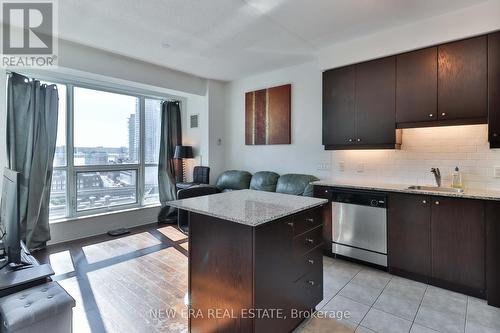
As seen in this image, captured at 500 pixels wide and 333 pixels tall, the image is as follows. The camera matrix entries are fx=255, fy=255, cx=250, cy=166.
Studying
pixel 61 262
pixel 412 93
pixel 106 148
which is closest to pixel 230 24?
pixel 412 93

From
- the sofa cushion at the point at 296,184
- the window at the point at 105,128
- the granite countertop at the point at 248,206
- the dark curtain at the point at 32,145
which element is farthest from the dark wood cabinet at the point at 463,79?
the dark curtain at the point at 32,145

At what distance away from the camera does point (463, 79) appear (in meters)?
2.62

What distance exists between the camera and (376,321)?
6.84 feet

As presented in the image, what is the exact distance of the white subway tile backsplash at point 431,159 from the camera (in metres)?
2.75

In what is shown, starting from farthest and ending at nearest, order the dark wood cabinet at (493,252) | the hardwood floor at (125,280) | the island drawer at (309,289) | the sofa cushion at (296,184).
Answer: the sofa cushion at (296,184) < the dark wood cabinet at (493,252) < the hardwood floor at (125,280) < the island drawer at (309,289)

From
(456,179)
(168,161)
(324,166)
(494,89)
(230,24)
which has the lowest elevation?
(456,179)

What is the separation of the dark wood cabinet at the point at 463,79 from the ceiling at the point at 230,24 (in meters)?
0.42

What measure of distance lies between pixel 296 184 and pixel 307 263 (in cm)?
202

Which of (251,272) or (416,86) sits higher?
(416,86)

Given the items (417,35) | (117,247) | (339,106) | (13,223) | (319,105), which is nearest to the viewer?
(13,223)

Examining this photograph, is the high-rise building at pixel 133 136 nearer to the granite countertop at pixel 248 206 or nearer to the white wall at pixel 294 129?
the white wall at pixel 294 129

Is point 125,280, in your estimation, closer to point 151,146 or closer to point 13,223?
point 13,223

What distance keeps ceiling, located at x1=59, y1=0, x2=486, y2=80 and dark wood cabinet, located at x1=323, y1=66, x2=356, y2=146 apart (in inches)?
17.9

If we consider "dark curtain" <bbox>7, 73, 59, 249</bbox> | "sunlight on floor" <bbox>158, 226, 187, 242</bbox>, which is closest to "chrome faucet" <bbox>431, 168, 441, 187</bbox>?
"sunlight on floor" <bbox>158, 226, 187, 242</bbox>
